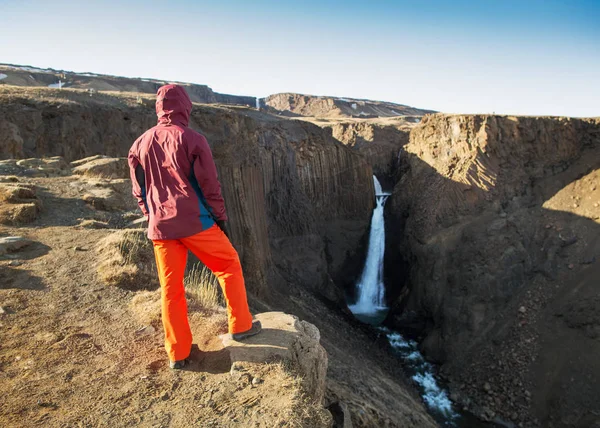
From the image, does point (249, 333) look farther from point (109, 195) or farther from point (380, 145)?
point (380, 145)

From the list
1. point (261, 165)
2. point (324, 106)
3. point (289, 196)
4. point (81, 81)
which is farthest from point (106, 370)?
point (324, 106)

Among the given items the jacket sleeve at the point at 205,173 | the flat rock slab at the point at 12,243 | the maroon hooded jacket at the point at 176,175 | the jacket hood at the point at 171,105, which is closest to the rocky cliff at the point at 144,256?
the flat rock slab at the point at 12,243

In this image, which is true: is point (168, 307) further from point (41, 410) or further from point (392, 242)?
point (392, 242)

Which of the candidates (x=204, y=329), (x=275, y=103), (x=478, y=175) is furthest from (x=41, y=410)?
(x=275, y=103)

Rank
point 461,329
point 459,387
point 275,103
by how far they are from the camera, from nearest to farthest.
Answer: point 459,387
point 461,329
point 275,103

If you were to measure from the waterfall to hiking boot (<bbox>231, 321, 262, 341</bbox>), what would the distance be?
17712 millimetres

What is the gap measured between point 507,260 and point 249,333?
52.7ft

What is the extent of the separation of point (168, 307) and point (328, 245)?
1954 cm

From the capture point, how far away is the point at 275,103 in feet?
229

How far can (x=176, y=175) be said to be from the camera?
127 inches

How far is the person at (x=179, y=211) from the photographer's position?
3199 millimetres

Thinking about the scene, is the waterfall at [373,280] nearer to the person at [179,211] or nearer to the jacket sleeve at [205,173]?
the person at [179,211]

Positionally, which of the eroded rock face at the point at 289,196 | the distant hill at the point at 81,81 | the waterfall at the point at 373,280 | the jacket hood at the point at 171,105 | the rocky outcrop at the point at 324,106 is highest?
the rocky outcrop at the point at 324,106

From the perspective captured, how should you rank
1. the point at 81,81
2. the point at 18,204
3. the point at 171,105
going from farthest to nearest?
the point at 81,81
the point at 18,204
the point at 171,105
